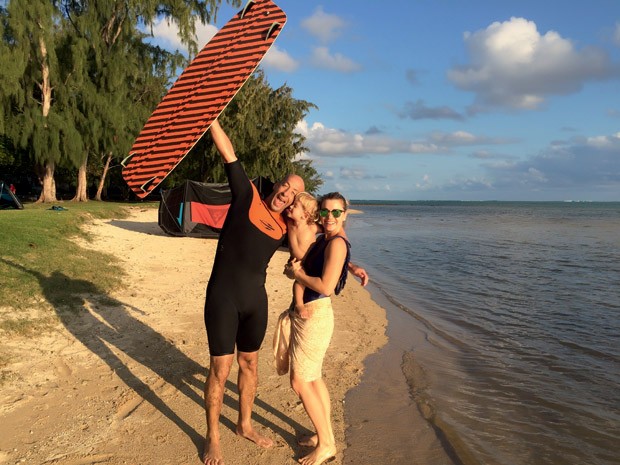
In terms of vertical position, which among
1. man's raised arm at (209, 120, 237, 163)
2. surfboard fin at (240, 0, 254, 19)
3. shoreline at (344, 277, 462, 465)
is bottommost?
shoreline at (344, 277, 462, 465)

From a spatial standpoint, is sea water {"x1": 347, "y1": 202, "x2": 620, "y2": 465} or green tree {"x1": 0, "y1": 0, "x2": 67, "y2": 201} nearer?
sea water {"x1": 347, "y1": 202, "x2": 620, "y2": 465}

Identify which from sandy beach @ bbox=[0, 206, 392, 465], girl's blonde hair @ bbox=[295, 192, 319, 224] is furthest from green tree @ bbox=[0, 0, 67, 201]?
girl's blonde hair @ bbox=[295, 192, 319, 224]

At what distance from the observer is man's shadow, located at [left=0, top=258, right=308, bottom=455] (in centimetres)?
410

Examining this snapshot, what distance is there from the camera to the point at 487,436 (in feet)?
13.3

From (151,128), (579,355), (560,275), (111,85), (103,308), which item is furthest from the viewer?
(111,85)

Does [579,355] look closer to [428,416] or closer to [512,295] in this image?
[428,416]

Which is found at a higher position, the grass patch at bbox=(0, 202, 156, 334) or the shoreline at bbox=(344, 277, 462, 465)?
the grass patch at bbox=(0, 202, 156, 334)

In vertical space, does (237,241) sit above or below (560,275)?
above

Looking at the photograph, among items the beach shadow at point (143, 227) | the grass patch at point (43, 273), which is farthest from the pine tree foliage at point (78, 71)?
the grass patch at point (43, 273)

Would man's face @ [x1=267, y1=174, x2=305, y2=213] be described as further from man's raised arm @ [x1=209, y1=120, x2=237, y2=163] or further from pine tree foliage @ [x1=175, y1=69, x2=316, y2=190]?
pine tree foliage @ [x1=175, y1=69, x2=316, y2=190]

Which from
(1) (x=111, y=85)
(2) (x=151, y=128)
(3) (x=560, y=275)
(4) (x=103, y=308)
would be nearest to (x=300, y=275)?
(2) (x=151, y=128)

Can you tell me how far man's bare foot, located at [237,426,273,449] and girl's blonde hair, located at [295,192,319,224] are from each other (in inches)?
68.5

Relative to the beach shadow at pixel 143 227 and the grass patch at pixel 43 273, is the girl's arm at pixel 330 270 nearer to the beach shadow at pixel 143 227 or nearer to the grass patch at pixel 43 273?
the grass patch at pixel 43 273

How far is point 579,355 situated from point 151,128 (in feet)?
20.0
